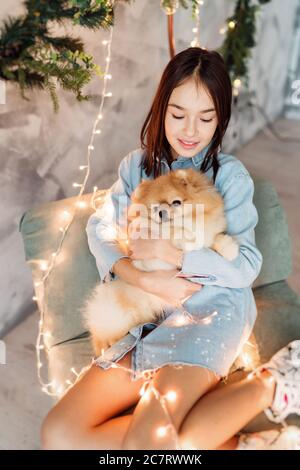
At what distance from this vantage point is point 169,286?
48.3 inches

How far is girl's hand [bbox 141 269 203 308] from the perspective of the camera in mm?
1226

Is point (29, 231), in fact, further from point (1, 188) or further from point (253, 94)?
point (253, 94)

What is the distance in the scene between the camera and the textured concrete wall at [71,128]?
5.32 feet

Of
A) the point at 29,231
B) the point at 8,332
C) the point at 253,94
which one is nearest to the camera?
the point at 29,231

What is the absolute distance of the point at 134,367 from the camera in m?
1.16

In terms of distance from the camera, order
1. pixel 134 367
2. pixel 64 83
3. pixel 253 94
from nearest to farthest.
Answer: pixel 134 367, pixel 64 83, pixel 253 94

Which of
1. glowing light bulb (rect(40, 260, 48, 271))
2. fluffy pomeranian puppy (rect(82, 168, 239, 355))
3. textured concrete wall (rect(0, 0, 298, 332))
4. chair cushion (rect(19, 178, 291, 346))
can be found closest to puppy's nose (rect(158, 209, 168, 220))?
fluffy pomeranian puppy (rect(82, 168, 239, 355))

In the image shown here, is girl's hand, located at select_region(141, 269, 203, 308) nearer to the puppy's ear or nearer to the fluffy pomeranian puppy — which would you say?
the fluffy pomeranian puppy

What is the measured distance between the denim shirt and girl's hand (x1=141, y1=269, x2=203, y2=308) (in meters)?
0.03

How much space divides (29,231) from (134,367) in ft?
1.98

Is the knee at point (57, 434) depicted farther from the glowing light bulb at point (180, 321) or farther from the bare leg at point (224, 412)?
the glowing light bulb at point (180, 321)

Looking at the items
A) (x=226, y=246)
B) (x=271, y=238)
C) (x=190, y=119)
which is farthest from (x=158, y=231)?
(x=271, y=238)

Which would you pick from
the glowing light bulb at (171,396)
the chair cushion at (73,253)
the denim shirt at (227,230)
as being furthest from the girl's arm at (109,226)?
the glowing light bulb at (171,396)

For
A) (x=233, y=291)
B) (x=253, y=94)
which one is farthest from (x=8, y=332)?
(x=253, y=94)
